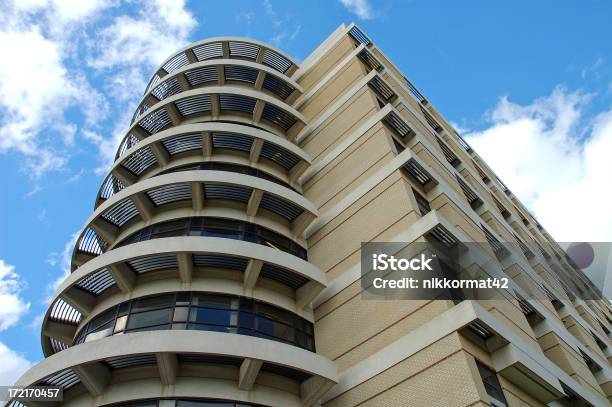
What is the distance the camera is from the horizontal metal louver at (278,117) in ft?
75.5

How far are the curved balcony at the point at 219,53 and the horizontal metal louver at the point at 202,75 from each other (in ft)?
8.46

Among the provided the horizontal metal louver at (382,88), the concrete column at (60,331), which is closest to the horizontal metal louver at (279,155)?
the horizontal metal louver at (382,88)

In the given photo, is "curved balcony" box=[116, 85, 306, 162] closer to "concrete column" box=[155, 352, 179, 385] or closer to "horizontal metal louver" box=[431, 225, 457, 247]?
"horizontal metal louver" box=[431, 225, 457, 247]

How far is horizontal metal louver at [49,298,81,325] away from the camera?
1516 cm

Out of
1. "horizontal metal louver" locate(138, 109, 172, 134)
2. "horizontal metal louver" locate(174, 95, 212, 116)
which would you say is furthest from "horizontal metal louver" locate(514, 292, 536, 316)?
"horizontal metal louver" locate(138, 109, 172, 134)

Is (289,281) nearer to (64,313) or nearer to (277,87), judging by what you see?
(64,313)

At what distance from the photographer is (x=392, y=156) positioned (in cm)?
1675

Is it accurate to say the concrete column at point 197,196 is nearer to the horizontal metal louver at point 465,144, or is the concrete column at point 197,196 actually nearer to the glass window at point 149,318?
the glass window at point 149,318

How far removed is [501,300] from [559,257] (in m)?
20.9

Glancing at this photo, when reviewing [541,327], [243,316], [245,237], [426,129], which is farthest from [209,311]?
[426,129]

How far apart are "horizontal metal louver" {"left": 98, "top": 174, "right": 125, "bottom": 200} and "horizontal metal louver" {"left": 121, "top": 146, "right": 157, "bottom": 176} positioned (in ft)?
2.97

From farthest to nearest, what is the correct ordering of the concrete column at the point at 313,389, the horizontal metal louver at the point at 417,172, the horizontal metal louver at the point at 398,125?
the horizontal metal louver at the point at 398,125
the horizontal metal louver at the point at 417,172
the concrete column at the point at 313,389

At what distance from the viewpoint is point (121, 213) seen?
1722 cm

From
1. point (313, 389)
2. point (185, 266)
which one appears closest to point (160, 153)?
point (185, 266)
